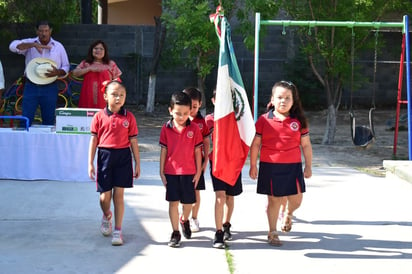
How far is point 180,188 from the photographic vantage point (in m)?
5.60

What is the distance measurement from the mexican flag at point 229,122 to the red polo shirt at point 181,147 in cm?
18

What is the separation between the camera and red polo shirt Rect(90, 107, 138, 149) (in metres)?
5.70

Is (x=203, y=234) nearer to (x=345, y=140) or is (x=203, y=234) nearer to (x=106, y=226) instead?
(x=106, y=226)

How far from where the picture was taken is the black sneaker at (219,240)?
554 cm

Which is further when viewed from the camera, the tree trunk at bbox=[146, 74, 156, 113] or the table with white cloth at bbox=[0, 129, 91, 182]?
the tree trunk at bbox=[146, 74, 156, 113]

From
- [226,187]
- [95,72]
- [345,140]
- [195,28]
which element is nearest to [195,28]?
[195,28]

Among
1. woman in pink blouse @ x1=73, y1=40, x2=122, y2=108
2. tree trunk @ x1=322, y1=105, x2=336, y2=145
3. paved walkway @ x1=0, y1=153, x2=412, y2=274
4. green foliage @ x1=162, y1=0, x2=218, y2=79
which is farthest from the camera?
green foliage @ x1=162, y1=0, x2=218, y2=79

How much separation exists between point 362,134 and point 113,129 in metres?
5.30

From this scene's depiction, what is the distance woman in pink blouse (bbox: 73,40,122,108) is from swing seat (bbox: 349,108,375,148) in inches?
142

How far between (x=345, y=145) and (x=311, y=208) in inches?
218

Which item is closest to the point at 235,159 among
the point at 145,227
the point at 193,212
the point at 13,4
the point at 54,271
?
the point at 193,212

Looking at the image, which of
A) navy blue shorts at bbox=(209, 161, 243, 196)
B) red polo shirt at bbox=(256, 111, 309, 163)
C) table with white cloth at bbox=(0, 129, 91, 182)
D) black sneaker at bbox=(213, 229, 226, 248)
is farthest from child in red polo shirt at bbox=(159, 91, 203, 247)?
table with white cloth at bbox=(0, 129, 91, 182)

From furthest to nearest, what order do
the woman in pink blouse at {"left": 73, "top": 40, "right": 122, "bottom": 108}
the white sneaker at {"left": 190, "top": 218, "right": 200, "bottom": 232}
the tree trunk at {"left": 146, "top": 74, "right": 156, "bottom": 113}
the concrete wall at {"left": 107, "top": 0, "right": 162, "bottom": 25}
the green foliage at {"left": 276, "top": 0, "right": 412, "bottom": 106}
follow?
1. the concrete wall at {"left": 107, "top": 0, "right": 162, "bottom": 25}
2. the tree trunk at {"left": 146, "top": 74, "right": 156, "bottom": 113}
3. the green foliage at {"left": 276, "top": 0, "right": 412, "bottom": 106}
4. the woman in pink blouse at {"left": 73, "top": 40, "right": 122, "bottom": 108}
5. the white sneaker at {"left": 190, "top": 218, "right": 200, "bottom": 232}

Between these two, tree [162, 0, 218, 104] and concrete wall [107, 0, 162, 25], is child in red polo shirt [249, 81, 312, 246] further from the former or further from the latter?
concrete wall [107, 0, 162, 25]
